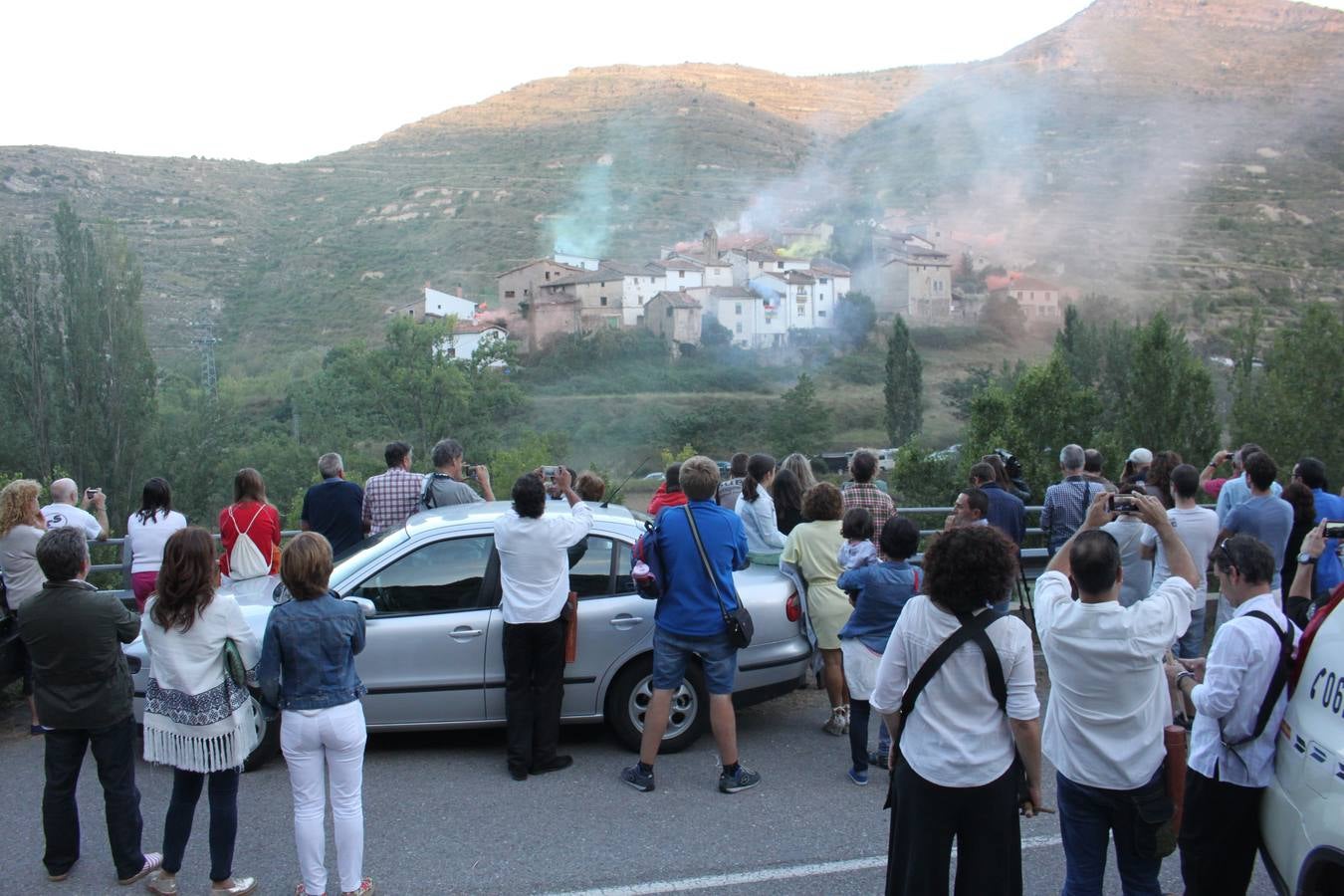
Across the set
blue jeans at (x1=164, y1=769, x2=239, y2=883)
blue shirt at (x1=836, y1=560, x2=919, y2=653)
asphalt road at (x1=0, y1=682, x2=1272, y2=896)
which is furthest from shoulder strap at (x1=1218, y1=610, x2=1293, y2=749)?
blue jeans at (x1=164, y1=769, x2=239, y2=883)

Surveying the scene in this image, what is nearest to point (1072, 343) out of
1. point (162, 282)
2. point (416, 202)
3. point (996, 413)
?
point (996, 413)

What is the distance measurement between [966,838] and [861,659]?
2.28 metres

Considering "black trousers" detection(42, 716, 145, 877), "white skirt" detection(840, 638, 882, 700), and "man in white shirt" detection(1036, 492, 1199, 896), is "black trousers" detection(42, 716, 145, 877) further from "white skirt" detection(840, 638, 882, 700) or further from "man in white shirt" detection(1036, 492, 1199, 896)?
"man in white shirt" detection(1036, 492, 1199, 896)

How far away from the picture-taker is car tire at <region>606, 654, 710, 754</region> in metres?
6.12

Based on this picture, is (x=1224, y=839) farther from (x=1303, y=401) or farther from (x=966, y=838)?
(x=1303, y=401)

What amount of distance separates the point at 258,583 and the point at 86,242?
4108 cm

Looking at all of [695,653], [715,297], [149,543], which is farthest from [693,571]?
[715,297]

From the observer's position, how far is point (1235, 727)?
3.42 m

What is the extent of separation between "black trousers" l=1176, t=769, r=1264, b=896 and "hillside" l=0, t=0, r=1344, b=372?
81.0m

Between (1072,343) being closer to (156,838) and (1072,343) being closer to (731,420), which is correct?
(731,420)

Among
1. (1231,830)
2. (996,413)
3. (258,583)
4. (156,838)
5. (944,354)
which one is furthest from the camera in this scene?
(944,354)

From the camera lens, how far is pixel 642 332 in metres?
90.1

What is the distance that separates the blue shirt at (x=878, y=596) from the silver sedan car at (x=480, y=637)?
2.72 ft

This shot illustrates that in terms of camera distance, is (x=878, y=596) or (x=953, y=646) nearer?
(x=953, y=646)
